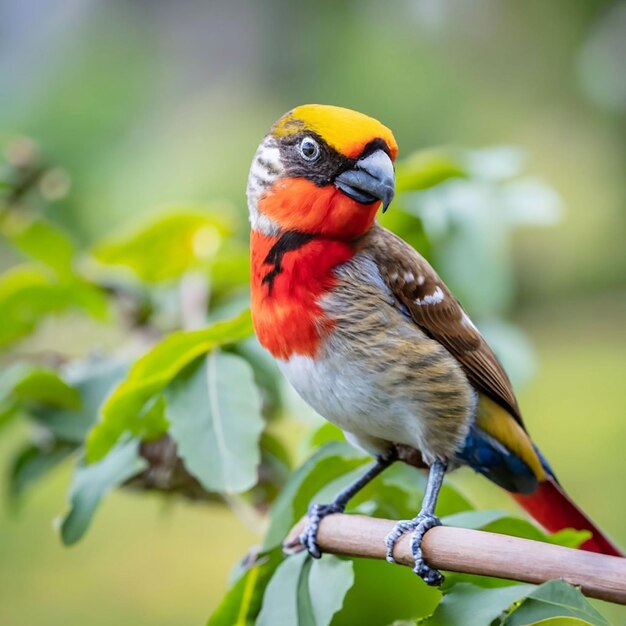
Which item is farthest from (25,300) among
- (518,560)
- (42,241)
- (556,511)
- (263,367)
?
(518,560)

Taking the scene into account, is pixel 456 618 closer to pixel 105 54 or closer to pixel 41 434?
pixel 41 434

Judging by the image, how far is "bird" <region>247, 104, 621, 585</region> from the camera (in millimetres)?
820

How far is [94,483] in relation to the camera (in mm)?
986

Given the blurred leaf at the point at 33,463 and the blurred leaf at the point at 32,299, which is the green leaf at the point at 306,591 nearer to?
the blurred leaf at the point at 33,463

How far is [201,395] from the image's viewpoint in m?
0.92

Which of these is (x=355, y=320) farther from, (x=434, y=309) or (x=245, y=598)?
(x=245, y=598)

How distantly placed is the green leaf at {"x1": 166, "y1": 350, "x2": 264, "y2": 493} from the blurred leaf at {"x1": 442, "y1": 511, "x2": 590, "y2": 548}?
18 cm

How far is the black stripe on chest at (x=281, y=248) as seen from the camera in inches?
33.3

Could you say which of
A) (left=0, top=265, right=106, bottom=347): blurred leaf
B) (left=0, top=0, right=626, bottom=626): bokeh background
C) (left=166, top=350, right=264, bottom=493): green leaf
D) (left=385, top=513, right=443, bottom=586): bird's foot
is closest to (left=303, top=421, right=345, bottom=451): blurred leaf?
(left=166, top=350, right=264, bottom=493): green leaf

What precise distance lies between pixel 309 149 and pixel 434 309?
20 centimetres

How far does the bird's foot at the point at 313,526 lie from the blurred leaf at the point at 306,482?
32mm

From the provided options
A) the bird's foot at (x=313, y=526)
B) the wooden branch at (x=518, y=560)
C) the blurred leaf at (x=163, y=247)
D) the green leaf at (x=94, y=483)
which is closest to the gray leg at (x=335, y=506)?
the bird's foot at (x=313, y=526)

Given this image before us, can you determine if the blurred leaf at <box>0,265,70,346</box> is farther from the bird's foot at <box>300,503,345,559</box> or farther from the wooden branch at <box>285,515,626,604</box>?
the wooden branch at <box>285,515,626,604</box>

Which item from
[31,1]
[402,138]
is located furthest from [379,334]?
[31,1]
